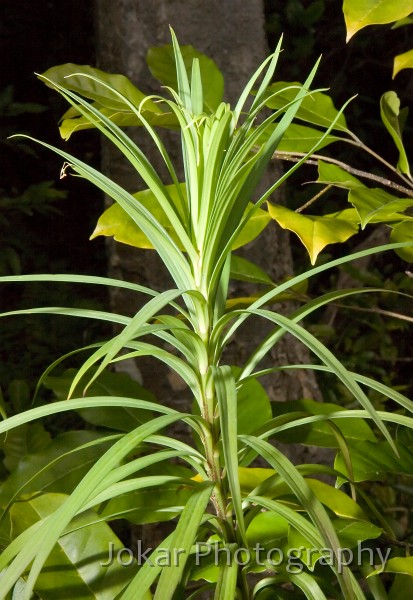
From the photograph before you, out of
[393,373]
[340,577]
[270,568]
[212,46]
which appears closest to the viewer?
[340,577]

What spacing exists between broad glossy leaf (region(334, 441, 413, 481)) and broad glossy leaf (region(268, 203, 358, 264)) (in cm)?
19

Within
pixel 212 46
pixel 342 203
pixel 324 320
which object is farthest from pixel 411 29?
pixel 212 46

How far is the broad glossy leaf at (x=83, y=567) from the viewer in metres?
0.52

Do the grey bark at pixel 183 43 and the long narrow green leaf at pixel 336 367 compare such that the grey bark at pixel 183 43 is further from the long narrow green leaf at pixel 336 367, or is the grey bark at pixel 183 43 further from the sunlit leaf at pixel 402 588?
the long narrow green leaf at pixel 336 367

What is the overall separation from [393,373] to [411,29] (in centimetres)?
126

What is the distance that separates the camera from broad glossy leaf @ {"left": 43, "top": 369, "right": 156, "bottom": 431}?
2.13 ft

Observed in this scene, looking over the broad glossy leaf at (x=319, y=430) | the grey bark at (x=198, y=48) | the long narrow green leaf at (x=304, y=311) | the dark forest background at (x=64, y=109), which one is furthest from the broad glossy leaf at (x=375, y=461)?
the dark forest background at (x=64, y=109)

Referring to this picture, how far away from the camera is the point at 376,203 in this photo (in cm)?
57

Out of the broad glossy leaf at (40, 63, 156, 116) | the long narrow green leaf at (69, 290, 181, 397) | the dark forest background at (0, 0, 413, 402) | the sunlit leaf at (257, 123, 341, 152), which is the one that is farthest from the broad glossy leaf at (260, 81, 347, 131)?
the dark forest background at (0, 0, 413, 402)

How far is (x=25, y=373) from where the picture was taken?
2334mm

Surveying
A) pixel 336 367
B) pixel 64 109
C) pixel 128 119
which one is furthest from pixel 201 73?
pixel 64 109

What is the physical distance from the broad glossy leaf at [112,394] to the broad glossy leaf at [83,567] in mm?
117

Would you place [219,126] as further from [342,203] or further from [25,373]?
[342,203]

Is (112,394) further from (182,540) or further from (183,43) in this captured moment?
(183,43)
